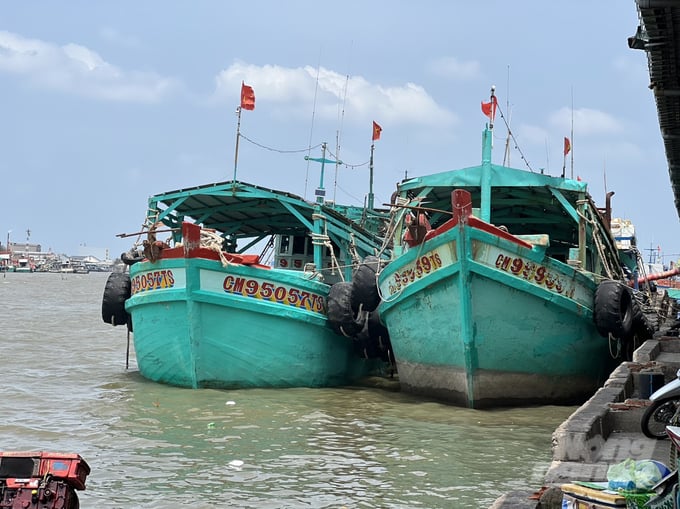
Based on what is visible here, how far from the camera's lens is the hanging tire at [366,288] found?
13555mm

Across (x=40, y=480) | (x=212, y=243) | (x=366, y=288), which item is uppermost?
(x=212, y=243)

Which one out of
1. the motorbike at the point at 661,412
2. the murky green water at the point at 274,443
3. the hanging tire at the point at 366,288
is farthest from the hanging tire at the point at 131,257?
the motorbike at the point at 661,412

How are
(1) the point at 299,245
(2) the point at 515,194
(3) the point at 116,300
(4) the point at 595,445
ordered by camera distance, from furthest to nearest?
1. (1) the point at 299,245
2. (3) the point at 116,300
3. (2) the point at 515,194
4. (4) the point at 595,445

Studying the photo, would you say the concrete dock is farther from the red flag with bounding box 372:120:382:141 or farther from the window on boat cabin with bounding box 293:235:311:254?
the red flag with bounding box 372:120:382:141

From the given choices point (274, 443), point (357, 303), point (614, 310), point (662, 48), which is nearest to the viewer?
point (274, 443)

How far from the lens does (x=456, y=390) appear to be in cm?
1201

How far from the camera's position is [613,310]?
1185 cm

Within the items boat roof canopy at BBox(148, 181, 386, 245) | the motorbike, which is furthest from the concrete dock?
boat roof canopy at BBox(148, 181, 386, 245)

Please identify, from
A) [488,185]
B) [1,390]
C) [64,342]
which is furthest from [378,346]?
[64,342]

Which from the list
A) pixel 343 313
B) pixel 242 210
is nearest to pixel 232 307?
pixel 343 313

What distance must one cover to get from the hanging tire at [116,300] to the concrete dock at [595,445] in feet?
31.3

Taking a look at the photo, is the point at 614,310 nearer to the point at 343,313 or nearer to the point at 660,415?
the point at 343,313

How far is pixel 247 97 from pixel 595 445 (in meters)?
10.5

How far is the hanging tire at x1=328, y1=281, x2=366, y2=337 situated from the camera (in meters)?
13.4
